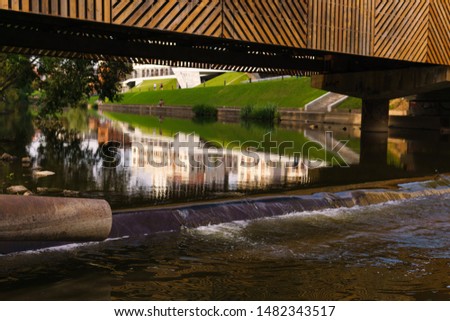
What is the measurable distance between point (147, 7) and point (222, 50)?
917 cm

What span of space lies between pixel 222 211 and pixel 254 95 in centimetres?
5089

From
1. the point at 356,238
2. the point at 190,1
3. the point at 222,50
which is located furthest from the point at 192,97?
the point at 356,238

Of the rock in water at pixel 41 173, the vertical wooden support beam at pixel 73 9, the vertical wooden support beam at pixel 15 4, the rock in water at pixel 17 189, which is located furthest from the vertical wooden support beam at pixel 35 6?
the rock in water at pixel 41 173

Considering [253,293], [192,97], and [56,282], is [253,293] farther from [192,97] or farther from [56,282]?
[192,97]

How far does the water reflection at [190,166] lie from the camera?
1258 cm

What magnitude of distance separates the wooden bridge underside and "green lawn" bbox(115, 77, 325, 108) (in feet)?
89.1

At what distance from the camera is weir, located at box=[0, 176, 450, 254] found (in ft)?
28.6

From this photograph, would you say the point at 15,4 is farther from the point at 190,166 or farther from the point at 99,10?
the point at 190,166

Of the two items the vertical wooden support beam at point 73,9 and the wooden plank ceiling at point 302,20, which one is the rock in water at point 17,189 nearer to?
the wooden plank ceiling at point 302,20

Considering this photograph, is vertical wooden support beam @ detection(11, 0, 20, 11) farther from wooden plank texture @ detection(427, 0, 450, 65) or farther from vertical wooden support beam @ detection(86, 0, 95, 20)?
wooden plank texture @ detection(427, 0, 450, 65)

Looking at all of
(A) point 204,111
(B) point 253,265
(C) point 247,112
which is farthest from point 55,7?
(A) point 204,111

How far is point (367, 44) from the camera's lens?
18906mm

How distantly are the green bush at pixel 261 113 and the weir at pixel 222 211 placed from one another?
112ft

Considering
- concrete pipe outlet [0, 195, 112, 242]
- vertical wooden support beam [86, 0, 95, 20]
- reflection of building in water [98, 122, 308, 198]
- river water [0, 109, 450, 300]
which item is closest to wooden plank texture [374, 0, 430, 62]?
reflection of building in water [98, 122, 308, 198]
